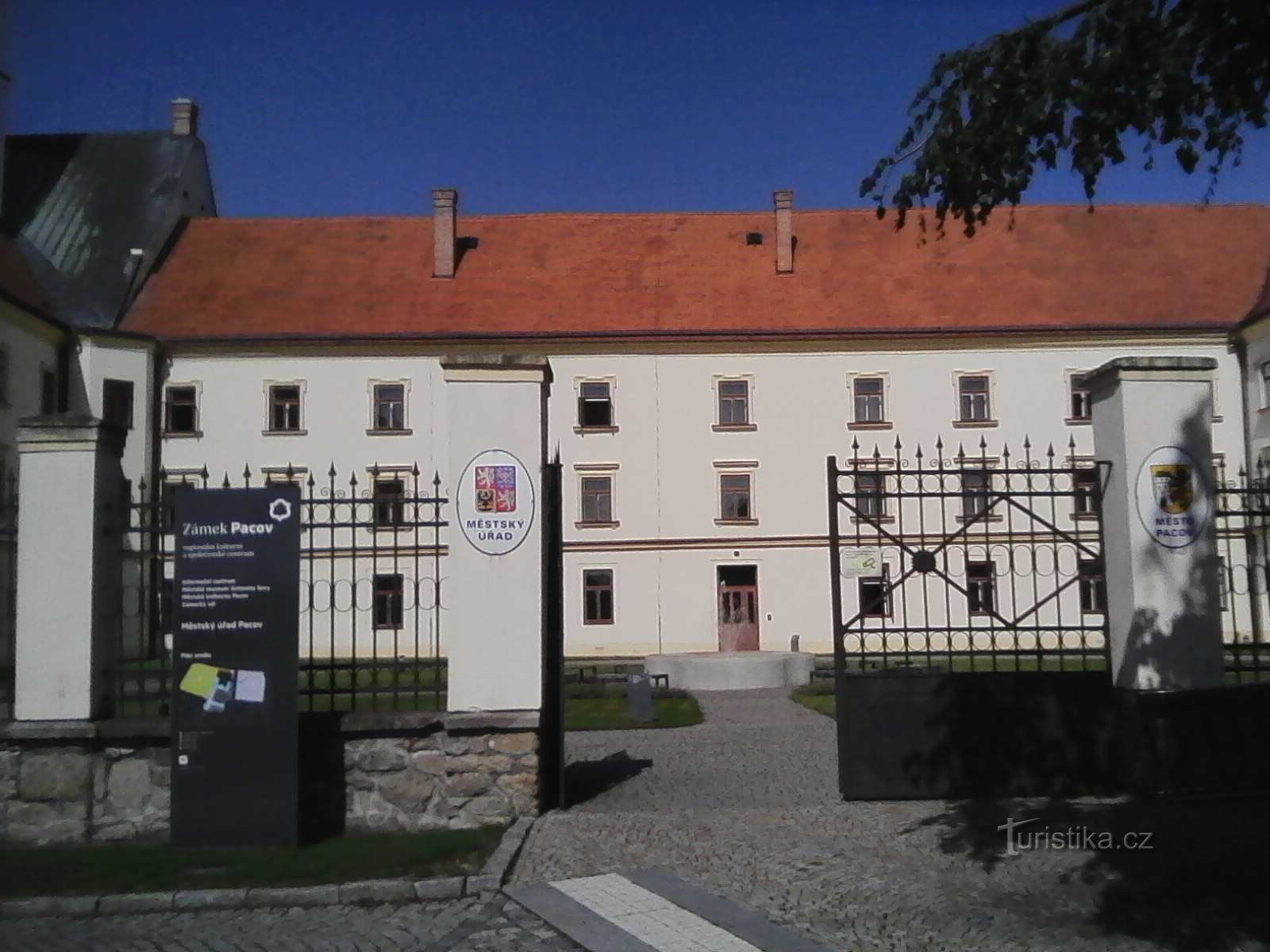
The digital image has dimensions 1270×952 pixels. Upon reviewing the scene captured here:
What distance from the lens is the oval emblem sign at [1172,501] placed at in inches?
358

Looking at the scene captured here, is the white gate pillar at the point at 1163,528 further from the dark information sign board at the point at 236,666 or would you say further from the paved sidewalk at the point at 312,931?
the dark information sign board at the point at 236,666

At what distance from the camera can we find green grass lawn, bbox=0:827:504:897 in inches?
286

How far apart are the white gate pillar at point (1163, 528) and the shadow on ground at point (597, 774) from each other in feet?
14.2

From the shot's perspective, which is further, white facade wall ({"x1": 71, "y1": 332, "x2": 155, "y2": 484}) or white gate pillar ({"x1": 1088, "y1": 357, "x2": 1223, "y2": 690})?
white facade wall ({"x1": 71, "y1": 332, "x2": 155, "y2": 484})

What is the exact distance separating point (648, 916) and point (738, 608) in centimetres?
2742

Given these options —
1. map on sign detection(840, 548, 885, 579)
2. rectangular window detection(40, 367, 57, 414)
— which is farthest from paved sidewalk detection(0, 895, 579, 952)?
rectangular window detection(40, 367, 57, 414)

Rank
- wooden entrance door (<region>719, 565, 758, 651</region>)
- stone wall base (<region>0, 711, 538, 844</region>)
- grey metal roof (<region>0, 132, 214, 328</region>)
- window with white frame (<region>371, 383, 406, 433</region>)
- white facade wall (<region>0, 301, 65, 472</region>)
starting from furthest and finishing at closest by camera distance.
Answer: grey metal roof (<region>0, 132, 214, 328</region>)
window with white frame (<region>371, 383, 406, 433</region>)
wooden entrance door (<region>719, 565, 758, 651</region>)
white facade wall (<region>0, 301, 65, 472</region>)
stone wall base (<region>0, 711, 538, 844</region>)

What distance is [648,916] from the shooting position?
6.48 metres

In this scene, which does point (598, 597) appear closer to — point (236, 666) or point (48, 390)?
point (48, 390)

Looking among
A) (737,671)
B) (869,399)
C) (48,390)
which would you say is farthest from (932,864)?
(48,390)

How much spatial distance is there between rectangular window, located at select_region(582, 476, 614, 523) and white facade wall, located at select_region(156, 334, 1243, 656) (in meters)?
0.21

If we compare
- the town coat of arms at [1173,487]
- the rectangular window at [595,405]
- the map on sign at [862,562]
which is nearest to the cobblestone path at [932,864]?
the map on sign at [862,562]

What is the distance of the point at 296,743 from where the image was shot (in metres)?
8.18

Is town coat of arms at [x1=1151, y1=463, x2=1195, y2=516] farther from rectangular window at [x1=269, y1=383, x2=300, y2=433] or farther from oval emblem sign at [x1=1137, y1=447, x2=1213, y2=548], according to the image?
rectangular window at [x1=269, y1=383, x2=300, y2=433]
